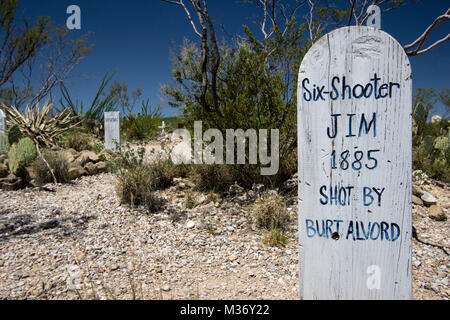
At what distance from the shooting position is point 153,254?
264cm

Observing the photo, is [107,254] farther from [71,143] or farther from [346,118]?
[71,143]

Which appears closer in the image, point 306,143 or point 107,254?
point 306,143

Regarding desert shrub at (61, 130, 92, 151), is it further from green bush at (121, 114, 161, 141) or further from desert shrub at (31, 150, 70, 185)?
green bush at (121, 114, 161, 141)

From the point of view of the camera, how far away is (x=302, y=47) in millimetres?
3896

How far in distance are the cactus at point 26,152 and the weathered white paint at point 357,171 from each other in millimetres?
5676

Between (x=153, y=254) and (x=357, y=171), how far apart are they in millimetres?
2005

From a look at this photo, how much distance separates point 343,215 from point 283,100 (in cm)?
266

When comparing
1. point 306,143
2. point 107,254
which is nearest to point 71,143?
point 107,254

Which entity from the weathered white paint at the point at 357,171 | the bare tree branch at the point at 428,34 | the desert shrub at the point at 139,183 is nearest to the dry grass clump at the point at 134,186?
the desert shrub at the point at 139,183

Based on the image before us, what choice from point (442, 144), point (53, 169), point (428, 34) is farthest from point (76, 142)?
point (442, 144)

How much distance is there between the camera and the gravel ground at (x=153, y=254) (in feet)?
6.81

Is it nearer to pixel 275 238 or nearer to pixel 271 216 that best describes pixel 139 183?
pixel 271 216

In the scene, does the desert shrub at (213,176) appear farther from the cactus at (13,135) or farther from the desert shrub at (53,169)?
the cactus at (13,135)

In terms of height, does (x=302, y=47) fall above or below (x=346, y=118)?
above
